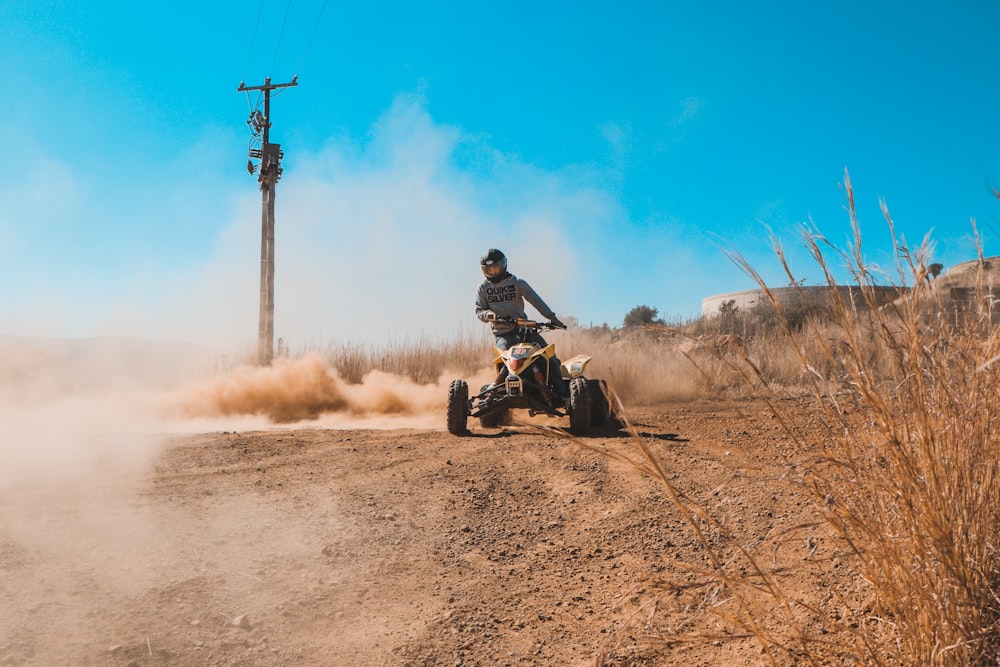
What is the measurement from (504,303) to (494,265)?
0.47 metres

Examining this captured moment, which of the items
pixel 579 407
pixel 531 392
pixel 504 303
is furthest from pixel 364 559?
pixel 504 303

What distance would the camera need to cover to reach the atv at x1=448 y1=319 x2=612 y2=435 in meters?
7.48

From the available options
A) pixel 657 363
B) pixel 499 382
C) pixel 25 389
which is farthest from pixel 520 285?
pixel 25 389

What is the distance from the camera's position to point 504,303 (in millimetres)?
8586

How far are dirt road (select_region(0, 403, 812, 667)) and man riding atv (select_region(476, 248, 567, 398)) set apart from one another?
2.26m

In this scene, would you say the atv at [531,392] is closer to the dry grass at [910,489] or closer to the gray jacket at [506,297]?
the gray jacket at [506,297]

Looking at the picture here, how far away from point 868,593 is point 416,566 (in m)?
2.15

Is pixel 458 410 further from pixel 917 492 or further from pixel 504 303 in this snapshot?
pixel 917 492

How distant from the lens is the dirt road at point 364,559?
9.60 feet

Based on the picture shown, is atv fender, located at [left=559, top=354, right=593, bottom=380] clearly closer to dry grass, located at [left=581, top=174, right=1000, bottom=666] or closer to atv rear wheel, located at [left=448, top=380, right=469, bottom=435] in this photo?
atv rear wheel, located at [left=448, top=380, right=469, bottom=435]

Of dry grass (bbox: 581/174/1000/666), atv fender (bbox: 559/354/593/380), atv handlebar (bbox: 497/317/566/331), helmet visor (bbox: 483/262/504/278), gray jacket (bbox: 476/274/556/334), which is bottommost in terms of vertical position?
dry grass (bbox: 581/174/1000/666)

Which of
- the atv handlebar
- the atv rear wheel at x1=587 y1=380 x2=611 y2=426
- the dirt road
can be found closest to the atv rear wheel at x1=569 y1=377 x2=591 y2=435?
the atv rear wheel at x1=587 y1=380 x2=611 y2=426

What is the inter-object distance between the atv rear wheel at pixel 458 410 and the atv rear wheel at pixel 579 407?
1.18 meters

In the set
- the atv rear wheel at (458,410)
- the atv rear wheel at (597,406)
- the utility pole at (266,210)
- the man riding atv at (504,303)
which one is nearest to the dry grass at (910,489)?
the atv rear wheel at (597,406)
